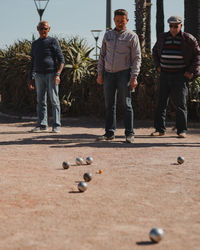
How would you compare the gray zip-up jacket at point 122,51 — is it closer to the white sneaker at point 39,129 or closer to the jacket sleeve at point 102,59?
the jacket sleeve at point 102,59

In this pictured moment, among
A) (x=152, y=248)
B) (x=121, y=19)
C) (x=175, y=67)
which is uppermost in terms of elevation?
(x=121, y=19)

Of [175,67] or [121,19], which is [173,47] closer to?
[175,67]

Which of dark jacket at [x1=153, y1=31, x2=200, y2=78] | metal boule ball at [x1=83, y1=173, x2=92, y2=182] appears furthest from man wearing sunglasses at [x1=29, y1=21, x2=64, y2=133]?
metal boule ball at [x1=83, y1=173, x2=92, y2=182]

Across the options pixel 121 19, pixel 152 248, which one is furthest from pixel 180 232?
pixel 121 19

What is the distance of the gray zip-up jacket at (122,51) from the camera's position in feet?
26.4

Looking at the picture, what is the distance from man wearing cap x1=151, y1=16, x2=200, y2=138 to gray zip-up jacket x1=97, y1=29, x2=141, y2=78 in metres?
0.85

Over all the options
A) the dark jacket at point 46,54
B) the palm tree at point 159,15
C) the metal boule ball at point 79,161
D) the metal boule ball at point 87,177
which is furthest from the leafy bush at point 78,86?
the palm tree at point 159,15

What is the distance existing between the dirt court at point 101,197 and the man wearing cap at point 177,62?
1.00 m

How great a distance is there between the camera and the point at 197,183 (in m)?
5.30

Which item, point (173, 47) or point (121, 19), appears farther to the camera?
point (173, 47)

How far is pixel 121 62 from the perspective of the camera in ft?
26.7

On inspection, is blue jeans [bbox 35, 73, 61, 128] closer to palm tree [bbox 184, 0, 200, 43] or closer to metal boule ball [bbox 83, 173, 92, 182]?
metal boule ball [bbox 83, 173, 92, 182]

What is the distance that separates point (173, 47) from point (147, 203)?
4.83 meters

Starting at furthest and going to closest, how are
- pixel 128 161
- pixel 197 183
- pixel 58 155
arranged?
pixel 58 155
pixel 128 161
pixel 197 183
